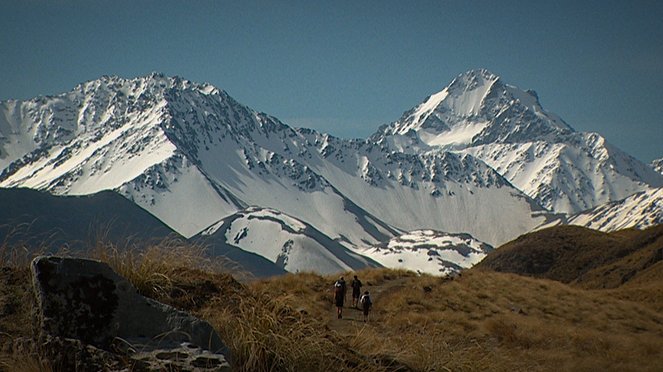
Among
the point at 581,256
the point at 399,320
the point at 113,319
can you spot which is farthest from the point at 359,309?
the point at 581,256

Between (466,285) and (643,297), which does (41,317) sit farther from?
(643,297)

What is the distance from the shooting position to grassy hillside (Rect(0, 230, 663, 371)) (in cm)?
746

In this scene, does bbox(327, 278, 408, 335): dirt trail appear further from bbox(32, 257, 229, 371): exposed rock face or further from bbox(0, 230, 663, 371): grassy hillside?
bbox(32, 257, 229, 371): exposed rock face

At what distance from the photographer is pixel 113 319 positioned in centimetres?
645

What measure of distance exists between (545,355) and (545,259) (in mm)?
64704

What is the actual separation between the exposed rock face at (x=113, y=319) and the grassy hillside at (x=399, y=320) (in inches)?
19.5

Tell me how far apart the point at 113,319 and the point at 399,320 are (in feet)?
54.0

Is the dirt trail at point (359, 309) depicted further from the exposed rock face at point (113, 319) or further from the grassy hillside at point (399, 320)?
the exposed rock face at point (113, 319)

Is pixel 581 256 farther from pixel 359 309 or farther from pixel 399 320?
pixel 399 320

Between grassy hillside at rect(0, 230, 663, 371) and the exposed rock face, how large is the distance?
50 centimetres

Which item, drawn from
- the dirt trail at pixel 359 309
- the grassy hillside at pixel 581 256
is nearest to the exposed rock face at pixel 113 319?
the dirt trail at pixel 359 309

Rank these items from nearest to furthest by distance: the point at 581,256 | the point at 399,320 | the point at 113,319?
the point at 113,319 < the point at 399,320 < the point at 581,256

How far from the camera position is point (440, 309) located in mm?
26906

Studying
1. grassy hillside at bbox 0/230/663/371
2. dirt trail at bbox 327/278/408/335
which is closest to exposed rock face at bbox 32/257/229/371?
grassy hillside at bbox 0/230/663/371
